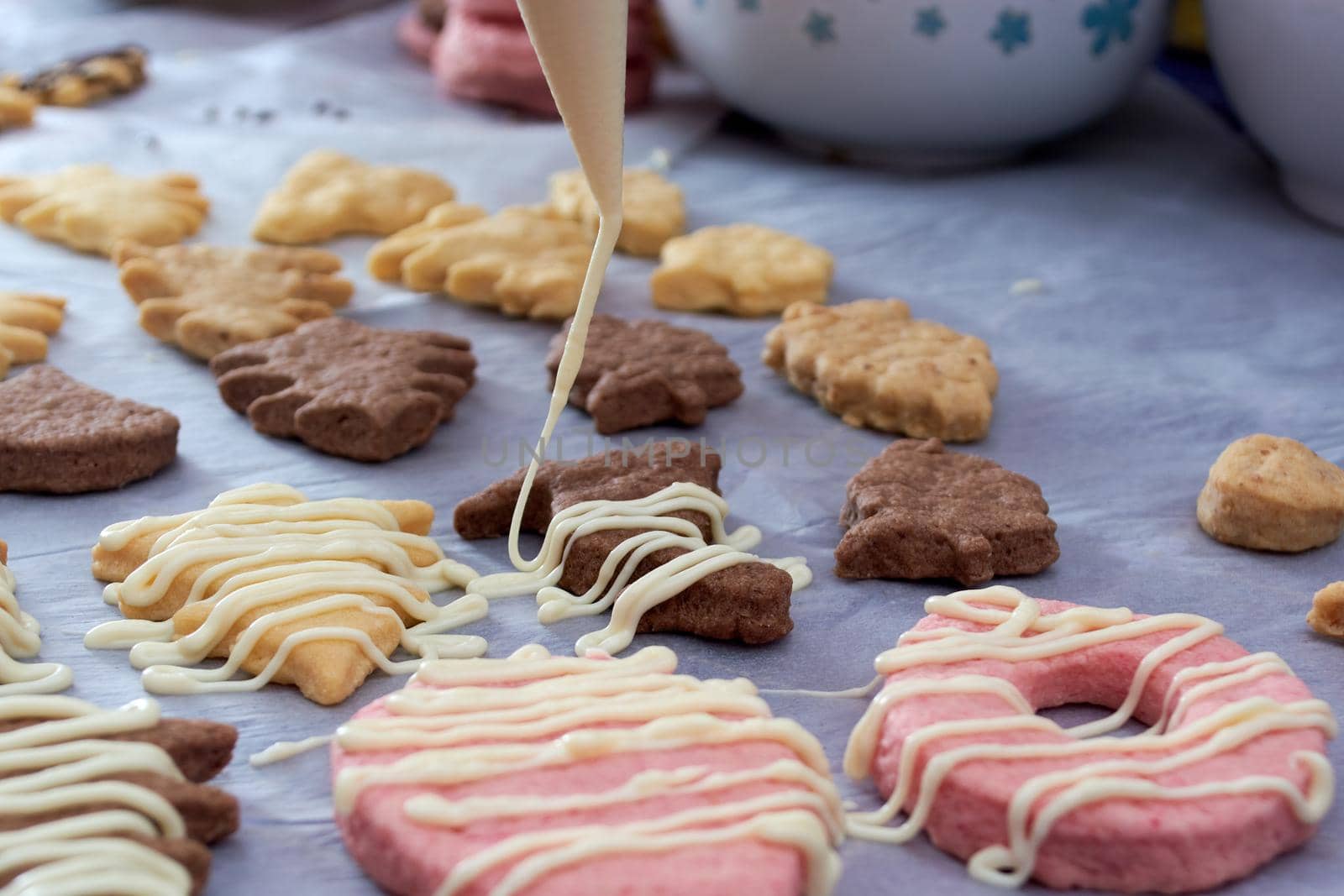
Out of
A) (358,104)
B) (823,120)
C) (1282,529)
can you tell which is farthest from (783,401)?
(358,104)

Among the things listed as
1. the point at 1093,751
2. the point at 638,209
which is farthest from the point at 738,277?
the point at 1093,751

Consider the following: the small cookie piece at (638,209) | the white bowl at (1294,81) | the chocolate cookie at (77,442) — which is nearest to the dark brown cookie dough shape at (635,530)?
the chocolate cookie at (77,442)

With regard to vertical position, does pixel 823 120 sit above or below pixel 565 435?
above

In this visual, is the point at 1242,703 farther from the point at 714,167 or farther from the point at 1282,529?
the point at 714,167

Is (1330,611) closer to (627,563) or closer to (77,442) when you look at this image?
(627,563)

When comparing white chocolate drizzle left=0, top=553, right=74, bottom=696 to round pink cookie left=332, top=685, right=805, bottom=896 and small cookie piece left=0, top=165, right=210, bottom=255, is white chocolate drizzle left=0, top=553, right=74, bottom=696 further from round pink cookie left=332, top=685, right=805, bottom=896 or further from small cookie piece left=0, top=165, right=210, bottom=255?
small cookie piece left=0, top=165, right=210, bottom=255

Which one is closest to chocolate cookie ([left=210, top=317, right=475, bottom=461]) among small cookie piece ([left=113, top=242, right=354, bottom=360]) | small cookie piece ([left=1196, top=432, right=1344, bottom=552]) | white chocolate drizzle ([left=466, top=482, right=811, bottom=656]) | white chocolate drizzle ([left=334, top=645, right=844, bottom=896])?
small cookie piece ([left=113, top=242, right=354, bottom=360])
